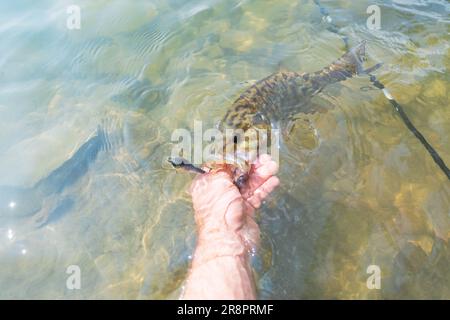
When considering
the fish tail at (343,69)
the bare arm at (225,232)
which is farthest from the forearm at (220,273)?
the fish tail at (343,69)

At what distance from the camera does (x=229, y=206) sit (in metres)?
3.11

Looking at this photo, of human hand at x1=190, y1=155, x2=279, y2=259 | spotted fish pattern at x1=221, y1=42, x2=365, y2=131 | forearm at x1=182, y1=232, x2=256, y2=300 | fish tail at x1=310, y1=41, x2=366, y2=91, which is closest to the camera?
forearm at x1=182, y1=232, x2=256, y2=300

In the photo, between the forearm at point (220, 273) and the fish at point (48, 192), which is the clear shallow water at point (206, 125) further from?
the forearm at point (220, 273)

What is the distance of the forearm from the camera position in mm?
2543

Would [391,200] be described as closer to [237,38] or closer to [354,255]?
[354,255]

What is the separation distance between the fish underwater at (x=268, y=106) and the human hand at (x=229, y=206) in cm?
13

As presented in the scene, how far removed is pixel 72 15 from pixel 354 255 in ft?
18.1

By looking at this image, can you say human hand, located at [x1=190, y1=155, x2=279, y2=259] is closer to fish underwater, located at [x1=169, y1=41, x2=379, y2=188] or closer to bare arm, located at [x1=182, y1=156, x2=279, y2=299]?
bare arm, located at [x1=182, y1=156, x2=279, y2=299]

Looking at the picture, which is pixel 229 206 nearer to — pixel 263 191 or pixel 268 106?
pixel 263 191

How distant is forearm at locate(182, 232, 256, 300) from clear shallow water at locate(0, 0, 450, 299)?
0.92 feet

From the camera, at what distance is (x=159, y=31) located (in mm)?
5840

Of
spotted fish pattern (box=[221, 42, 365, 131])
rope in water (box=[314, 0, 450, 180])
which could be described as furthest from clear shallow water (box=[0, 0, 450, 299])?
spotted fish pattern (box=[221, 42, 365, 131])

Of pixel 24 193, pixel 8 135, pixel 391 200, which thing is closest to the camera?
pixel 391 200

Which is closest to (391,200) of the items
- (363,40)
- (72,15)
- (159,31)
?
(363,40)
